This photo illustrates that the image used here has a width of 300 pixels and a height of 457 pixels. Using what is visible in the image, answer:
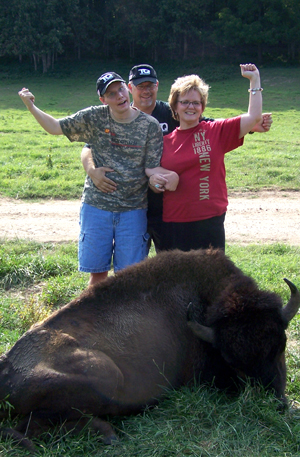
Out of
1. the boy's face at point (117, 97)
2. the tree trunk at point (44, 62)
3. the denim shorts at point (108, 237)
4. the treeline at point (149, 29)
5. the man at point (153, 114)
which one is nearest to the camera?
the boy's face at point (117, 97)

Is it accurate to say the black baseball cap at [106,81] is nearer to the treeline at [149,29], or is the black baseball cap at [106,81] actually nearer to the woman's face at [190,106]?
the woman's face at [190,106]

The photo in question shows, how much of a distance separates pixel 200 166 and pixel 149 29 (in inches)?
1760

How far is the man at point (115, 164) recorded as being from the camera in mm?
4320

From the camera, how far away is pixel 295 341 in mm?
4820

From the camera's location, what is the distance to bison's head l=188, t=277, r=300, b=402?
3.56 meters

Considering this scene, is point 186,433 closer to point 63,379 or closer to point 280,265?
point 63,379

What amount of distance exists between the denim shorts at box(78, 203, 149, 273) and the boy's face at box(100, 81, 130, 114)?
956 millimetres

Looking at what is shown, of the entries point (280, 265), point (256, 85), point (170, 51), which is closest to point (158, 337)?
point (256, 85)

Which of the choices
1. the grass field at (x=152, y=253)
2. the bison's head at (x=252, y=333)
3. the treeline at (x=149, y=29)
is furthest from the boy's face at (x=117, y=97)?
the treeline at (x=149, y=29)

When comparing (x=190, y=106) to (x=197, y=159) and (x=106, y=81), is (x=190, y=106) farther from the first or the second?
(x=106, y=81)

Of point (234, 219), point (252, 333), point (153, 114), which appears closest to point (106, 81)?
point (153, 114)

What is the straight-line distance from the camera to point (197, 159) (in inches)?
170

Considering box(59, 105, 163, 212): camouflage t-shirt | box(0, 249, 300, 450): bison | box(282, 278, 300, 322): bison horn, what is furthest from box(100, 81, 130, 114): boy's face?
box(282, 278, 300, 322): bison horn

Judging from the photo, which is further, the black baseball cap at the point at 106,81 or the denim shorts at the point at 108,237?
the denim shorts at the point at 108,237
